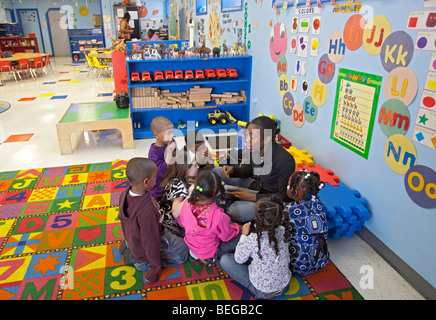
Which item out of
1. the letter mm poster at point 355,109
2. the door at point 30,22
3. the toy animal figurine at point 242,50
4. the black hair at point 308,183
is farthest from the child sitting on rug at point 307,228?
Result: the door at point 30,22

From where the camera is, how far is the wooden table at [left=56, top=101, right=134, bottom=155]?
462 cm

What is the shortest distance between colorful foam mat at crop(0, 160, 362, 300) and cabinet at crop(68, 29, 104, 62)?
12.6 metres

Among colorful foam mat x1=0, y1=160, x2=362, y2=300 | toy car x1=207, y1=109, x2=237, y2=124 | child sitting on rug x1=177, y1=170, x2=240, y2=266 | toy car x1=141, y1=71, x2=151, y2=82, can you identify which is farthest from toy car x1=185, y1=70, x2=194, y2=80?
child sitting on rug x1=177, y1=170, x2=240, y2=266

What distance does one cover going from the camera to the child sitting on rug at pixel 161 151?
302 cm

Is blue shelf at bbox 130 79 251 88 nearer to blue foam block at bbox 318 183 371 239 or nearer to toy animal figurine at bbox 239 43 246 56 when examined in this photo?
toy animal figurine at bbox 239 43 246 56

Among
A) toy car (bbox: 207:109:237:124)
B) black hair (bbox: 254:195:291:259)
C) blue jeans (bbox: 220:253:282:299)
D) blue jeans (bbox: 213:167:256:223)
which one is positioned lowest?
blue jeans (bbox: 220:253:282:299)

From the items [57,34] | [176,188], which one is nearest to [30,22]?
[57,34]

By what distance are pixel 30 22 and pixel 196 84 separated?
578 inches

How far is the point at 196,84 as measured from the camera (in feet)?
18.2

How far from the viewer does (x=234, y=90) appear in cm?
578

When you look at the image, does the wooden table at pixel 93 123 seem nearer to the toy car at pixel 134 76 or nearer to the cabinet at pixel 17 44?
the toy car at pixel 134 76

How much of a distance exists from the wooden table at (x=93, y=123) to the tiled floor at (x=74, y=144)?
18cm

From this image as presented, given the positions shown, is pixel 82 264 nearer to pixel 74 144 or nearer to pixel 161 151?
pixel 161 151
